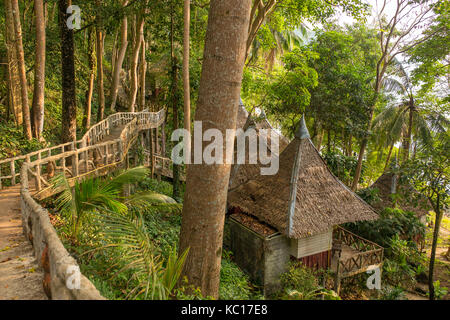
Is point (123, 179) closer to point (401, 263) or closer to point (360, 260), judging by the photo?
point (360, 260)

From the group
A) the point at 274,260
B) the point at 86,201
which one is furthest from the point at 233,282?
the point at 86,201

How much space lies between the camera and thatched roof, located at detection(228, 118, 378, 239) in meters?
9.76

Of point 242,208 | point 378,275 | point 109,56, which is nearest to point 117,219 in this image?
point 242,208

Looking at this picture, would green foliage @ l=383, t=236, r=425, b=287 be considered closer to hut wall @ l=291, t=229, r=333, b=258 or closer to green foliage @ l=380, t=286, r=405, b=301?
green foliage @ l=380, t=286, r=405, b=301

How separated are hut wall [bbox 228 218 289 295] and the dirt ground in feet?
22.0

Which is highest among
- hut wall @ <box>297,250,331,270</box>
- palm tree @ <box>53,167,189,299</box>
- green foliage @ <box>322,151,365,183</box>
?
palm tree @ <box>53,167,189,299</box>

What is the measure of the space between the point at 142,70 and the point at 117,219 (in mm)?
18593

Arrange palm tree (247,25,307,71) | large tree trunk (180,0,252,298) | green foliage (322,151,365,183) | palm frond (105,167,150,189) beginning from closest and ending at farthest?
1. large tree trunk (180,0,252,298)
2. palm frond (105,167,150,189)
3. green foliage (322,151,365,183)
4. palm tree (247,25,307,71)

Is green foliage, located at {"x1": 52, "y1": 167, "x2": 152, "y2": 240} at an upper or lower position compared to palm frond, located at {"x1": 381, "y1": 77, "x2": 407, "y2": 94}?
lower

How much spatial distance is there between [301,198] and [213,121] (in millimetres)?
6534

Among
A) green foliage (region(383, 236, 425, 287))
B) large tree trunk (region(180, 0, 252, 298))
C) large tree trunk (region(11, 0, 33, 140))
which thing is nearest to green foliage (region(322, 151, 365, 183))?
green foliage (region(383, 236, 425, 287))

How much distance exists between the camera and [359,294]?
1231 cm

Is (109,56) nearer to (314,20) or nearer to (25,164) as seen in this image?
(314,20)

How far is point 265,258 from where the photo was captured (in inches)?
386
